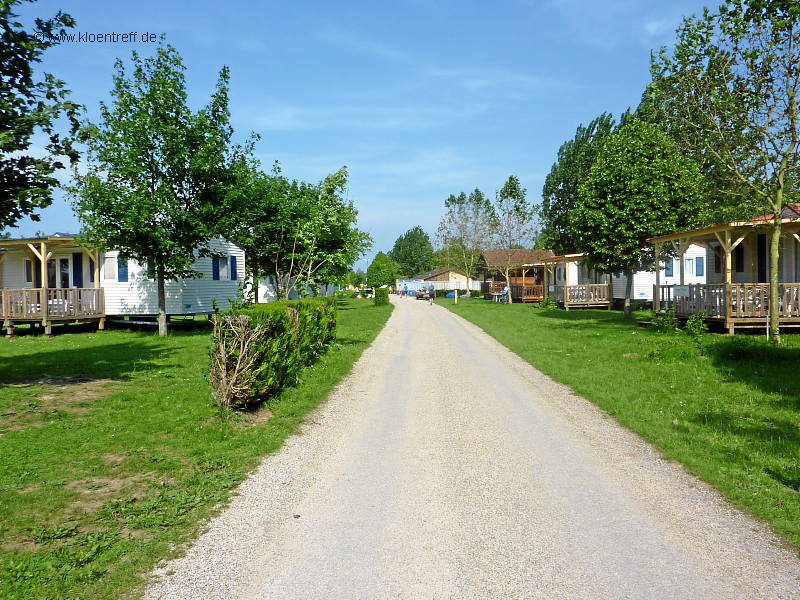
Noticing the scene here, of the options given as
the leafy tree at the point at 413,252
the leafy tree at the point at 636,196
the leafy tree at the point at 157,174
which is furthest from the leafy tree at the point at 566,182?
the leafy tree at the point at 413,252

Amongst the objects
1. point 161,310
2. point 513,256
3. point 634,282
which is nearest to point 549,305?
point 634,282

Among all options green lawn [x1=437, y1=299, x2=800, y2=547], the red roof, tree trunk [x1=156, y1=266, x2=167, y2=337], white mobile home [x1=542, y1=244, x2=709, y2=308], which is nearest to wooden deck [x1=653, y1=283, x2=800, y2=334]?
green lawn [x1=437, y1=299, x2=800, y2=547]

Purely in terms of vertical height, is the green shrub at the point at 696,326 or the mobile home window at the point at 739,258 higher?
the mobile home window at the point at 739,258

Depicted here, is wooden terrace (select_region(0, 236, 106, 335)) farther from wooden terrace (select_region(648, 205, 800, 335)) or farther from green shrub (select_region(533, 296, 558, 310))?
green shrub (select_region(533, 296, 558, 310))

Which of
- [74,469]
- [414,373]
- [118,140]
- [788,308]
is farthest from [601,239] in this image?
[74,469]

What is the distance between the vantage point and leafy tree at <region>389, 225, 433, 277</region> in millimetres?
156375

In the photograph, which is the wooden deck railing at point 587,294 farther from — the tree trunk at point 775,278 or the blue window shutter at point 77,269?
the blue window shutter at point 77,269

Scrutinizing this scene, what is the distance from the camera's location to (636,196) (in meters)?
24.0

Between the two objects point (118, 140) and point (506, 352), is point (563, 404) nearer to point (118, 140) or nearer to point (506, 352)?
point (506, 352)

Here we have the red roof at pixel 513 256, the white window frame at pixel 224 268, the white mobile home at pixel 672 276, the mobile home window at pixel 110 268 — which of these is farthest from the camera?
the red roof at pixel 513 256

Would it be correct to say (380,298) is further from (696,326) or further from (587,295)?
(696,326)

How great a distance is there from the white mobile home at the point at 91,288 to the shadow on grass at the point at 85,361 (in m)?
4.83

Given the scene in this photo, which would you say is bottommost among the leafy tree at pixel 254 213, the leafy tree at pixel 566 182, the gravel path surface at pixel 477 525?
the gravel path surface at pixel 477 525

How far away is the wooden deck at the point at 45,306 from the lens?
2159cm
